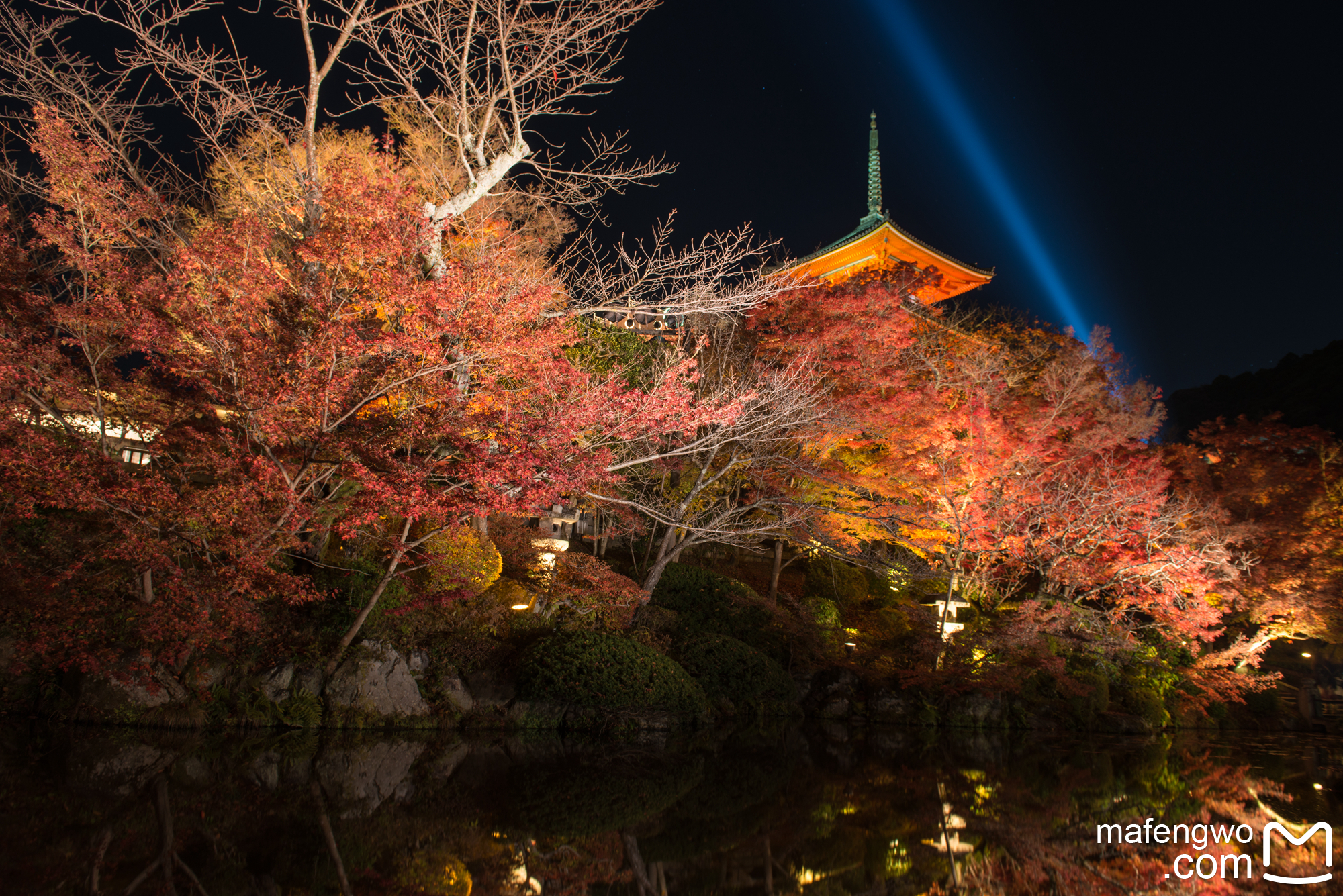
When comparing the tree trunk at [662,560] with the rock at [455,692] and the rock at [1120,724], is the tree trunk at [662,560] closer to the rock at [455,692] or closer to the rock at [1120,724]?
the rock at [455,692]

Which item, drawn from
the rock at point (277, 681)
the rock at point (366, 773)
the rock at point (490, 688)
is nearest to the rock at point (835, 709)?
the rock at point (490, 688)

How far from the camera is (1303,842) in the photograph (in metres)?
5.09

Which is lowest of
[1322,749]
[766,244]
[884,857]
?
[884,857]

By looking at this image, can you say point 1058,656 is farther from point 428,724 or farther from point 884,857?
point 428,724

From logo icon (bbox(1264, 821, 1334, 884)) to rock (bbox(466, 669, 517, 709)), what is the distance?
721 centimetres

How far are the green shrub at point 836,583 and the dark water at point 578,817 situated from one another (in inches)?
265

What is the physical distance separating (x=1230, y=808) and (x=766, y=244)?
7028 mm

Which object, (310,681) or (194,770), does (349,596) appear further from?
(194,770)

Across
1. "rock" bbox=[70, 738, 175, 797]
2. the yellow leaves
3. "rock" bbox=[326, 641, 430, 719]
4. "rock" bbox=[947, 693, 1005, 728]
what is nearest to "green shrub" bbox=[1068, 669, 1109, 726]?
"rock" bbox=[947, 693, 1005, 728]

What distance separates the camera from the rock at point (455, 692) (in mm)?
8633

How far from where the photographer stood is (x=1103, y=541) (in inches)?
471

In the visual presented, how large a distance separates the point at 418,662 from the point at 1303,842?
8273 millimetres

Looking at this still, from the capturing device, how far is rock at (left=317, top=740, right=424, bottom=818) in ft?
16.3

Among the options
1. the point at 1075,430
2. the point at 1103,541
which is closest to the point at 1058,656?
the point at 1103,541
